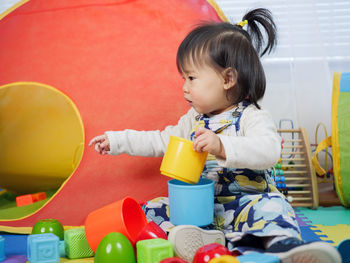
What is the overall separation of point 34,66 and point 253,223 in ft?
2.68

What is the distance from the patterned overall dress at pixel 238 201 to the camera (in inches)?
31.9

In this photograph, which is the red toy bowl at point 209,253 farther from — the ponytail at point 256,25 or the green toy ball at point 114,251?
the ponytail at point 256,25

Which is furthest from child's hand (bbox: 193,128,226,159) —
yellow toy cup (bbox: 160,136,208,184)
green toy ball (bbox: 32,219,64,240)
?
green toy ball (bbox: 32,219,64,240)

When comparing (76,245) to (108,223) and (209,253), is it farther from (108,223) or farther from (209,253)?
(209,253)

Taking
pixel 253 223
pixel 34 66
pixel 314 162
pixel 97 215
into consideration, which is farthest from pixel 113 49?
pixel 314 162

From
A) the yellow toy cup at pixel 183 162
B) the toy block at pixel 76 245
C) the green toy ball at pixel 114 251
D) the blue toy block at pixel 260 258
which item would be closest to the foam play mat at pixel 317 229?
the toy block at pixel 76 245

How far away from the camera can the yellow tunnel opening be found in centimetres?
144

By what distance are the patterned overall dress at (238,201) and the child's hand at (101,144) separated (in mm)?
197

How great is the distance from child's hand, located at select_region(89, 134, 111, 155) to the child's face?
0.26m

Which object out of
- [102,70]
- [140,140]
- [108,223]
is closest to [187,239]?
[108,223]

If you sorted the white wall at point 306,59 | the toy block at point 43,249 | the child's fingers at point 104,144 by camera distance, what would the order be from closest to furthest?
the toy block at point 43,249 → the child's fingers at point 104,144 → the white wall at point 306,59

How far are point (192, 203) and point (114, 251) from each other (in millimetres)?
189

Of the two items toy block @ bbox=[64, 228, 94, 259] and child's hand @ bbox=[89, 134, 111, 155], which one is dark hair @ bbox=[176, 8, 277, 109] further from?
toy block @ bbox=[64, 228, 94, 259]

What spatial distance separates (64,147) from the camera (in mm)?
1507
